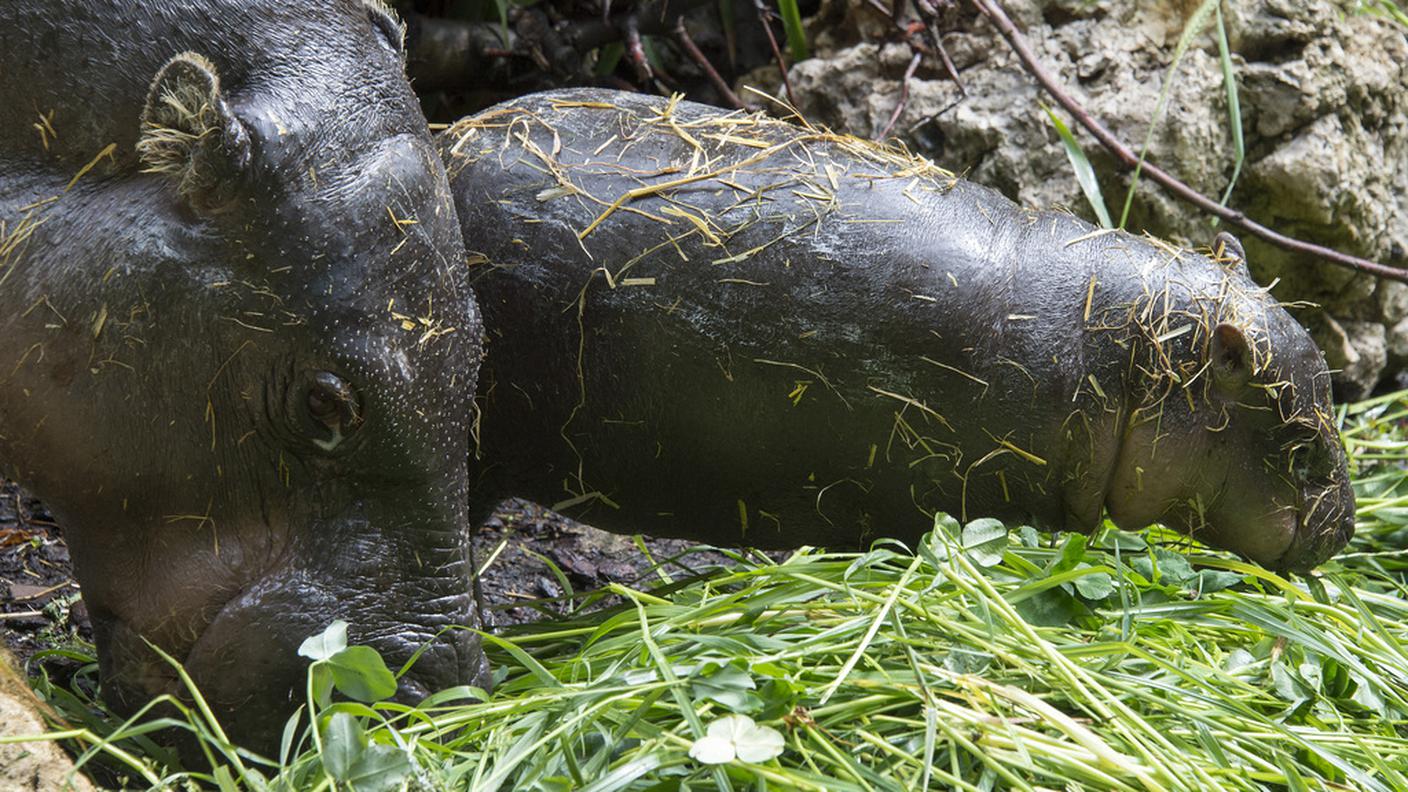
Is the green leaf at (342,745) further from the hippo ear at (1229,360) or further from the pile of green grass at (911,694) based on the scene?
the hippo ear at (1229,360)

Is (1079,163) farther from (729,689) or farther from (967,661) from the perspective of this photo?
(729,689)

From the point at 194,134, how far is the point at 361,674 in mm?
1142

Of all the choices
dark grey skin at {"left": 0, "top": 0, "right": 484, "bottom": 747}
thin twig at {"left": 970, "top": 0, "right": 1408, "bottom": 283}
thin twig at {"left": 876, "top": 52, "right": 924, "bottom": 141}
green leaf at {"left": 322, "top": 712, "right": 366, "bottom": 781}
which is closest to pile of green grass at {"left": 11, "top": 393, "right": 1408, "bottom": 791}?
green leaf at {"left": 322, "top": 712, "right": 366, "bottom": 781}

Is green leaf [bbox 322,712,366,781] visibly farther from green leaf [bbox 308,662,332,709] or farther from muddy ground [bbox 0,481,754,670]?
muddy ground [bbox 0,481,754,670]

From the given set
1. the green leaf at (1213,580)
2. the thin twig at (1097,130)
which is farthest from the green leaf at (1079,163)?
the green leaf at (1213,580)

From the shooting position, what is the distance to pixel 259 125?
124 inches

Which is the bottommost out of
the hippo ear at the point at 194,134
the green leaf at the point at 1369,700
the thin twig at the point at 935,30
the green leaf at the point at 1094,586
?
the green leaf at the point at 1369,700

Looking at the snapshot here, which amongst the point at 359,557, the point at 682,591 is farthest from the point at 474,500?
the point at 359,557

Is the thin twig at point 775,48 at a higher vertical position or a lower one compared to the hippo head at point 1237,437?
higher

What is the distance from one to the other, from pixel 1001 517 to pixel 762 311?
0.92m

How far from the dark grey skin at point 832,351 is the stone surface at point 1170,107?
1.56m

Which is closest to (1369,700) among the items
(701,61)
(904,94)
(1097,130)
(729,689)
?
(729,689)

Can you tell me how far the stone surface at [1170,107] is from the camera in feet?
18.9

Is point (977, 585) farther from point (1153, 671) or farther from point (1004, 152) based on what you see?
point (1004, 152)
